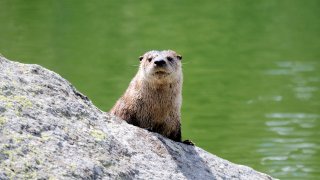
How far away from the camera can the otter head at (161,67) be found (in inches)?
309

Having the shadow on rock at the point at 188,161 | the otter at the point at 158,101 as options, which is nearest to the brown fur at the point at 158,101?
the otter at the point at 158,101

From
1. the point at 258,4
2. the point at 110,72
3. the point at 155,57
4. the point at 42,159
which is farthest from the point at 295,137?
the point at 258,4

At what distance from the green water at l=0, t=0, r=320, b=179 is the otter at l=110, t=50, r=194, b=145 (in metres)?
6.56

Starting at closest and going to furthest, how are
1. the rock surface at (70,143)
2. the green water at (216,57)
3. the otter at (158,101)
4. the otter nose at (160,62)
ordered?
the rock surface at (70,143)
the otter nose at (160,62)
the otter at (158,101)
the green water at (216,57)

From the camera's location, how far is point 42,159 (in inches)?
226

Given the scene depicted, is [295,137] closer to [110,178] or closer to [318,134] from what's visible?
[318,134]

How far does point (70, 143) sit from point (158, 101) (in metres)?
2.07

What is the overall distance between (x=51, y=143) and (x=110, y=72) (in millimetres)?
16237

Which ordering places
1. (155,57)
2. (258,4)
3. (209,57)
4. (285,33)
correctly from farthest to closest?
(258,4)
(285,33)
(209,57)
(155,57)

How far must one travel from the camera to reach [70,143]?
19.8 ft

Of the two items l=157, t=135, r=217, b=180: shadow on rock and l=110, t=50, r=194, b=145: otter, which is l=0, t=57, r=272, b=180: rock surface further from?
l=110, t=50, r=194, b=145: otter

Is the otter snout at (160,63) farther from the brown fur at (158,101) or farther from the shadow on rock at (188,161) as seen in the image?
the shadow on rock at (188,161)

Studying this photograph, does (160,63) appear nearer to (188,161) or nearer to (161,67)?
(161,67)

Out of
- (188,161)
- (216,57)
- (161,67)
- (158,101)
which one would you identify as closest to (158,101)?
(158,101)
